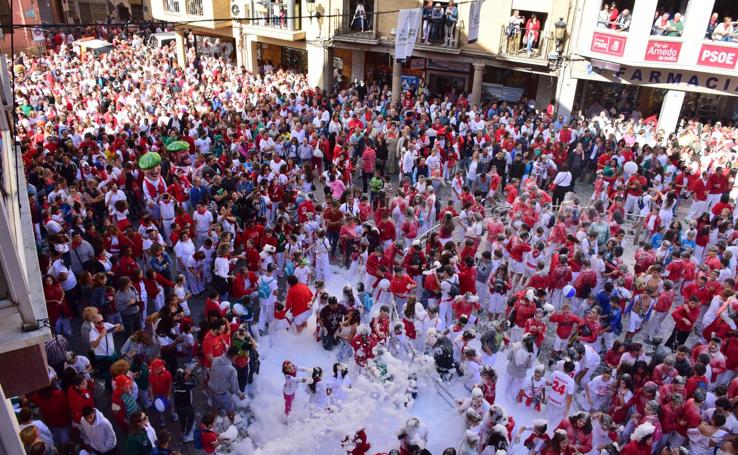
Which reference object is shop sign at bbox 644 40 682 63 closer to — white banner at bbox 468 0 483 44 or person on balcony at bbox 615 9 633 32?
person on balcony at bbox 615 9 633 32

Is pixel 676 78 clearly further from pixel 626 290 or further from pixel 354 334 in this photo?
pixel 354 334

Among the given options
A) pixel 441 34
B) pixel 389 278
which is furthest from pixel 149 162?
pixel 441 34

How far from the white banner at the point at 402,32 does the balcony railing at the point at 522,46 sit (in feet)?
17.3

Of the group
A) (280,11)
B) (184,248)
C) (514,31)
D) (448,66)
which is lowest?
(184,248)

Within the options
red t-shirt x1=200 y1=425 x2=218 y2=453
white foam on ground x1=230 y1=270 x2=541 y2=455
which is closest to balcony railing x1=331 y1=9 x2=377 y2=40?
white foam on ground x1=230 y1=270 x2=541 y2=455

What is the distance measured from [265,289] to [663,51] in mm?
15807

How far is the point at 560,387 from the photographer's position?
25.3 ft

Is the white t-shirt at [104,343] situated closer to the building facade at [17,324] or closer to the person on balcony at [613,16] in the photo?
the building facade at [17,324]

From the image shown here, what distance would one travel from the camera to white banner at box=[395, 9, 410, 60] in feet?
54.9

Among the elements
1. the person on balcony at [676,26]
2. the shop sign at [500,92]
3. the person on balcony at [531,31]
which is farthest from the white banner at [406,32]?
the person on balcony at [676,26]

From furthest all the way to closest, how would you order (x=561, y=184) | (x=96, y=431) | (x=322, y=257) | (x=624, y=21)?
(x=624, y=21)
(x=561, y=184)
(x=322, y=257)
(x=96, y=431)

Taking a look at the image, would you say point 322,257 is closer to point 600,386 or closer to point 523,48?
point 600,386

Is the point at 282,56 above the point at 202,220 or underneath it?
above

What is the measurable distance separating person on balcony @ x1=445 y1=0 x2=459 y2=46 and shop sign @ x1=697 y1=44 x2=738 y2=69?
27.1 feet
